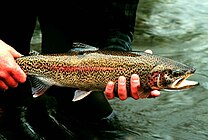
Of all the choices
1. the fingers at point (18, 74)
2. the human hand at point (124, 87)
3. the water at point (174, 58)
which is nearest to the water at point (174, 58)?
the water at point (174, 58)

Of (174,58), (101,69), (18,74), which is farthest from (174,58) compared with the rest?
(18,74)

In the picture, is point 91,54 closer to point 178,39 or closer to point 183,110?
point 183,110

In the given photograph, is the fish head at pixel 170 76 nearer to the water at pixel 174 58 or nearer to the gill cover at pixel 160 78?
the gill cover at pixel 160 78

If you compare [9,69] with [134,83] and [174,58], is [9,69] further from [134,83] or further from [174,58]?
[174,58]

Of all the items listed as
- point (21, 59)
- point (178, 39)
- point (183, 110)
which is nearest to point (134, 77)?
point (21, 59)

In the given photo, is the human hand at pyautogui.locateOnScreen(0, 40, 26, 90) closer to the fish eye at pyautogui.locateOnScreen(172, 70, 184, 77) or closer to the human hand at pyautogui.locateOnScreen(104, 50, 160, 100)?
the human hand at pyautogui.locateOnScreen(104, 50, 160, 100)

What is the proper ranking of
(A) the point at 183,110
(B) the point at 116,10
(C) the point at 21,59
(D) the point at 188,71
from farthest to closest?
(A) the point at 183,110
(B) the point at 116,10
(C) the point at 21,59
(D) the point at 188,71
